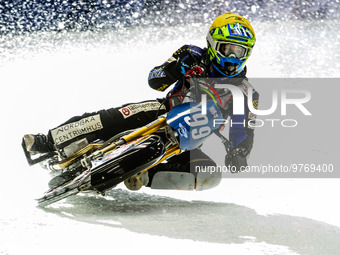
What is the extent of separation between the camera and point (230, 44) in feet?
12.0

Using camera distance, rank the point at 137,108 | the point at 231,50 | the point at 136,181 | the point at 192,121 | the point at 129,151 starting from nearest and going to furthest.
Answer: the point at 129,151
the point at 192,121
the point at 231,50
the point at 136,181
the point at 137,108

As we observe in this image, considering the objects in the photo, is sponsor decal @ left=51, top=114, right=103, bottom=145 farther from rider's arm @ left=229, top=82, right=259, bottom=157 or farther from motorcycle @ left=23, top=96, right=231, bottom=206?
rider's arm @ left=229, top=82, right=259, bottom=157

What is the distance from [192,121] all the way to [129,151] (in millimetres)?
521

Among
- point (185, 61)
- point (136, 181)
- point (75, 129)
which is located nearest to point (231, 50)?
point (185, 61)

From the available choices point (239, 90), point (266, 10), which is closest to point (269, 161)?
point (239, 90)

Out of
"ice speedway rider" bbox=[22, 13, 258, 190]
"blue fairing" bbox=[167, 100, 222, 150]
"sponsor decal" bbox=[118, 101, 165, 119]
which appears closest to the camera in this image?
"blue fairing" bbox=[167, 100, 222, 150]

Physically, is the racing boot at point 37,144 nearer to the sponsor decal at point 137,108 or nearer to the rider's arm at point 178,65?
the sponsor decal at point 137,108

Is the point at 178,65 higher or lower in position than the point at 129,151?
higher

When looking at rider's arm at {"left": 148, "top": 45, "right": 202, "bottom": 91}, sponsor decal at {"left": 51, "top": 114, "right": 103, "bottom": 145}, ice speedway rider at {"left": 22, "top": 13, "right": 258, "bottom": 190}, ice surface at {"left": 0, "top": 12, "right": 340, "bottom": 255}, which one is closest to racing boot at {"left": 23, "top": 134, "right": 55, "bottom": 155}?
ice speedway rider at {"left": 22, "top": 13, "right": 258, "bottom": 190}

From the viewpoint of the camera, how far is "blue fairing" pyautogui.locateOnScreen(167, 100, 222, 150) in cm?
357

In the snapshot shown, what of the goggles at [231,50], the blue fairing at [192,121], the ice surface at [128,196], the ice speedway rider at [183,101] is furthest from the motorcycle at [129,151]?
the goggles at [231,50]

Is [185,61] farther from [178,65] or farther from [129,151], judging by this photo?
[129,151]

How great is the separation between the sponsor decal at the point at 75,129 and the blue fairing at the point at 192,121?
695mm

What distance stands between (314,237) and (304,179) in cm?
170
